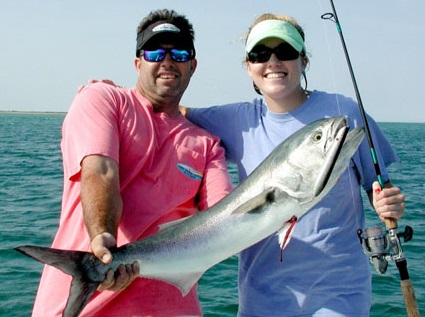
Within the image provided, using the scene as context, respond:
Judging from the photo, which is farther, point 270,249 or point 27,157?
point 27,157

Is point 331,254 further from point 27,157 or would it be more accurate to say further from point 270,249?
point 27,157

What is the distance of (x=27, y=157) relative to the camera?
27.2 m

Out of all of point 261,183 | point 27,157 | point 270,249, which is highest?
point 261,183

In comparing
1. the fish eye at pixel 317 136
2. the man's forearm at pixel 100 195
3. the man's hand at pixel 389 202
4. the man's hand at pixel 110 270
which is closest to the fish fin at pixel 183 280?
the man's hand at pixel 110 270

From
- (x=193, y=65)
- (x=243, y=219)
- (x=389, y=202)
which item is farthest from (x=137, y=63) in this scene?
(x=389, y=202)

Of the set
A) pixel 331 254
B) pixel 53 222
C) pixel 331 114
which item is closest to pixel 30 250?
pixel 331 254

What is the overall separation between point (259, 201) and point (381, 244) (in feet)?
3.69

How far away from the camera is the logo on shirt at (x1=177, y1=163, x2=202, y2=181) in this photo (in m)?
4.14

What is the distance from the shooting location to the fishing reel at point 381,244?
13.3 feet

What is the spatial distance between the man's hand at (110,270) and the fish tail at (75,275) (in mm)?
70

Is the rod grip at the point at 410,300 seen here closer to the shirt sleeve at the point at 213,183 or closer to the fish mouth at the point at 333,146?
the fish mouth at the point at 333,146

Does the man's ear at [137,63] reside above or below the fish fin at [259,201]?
above

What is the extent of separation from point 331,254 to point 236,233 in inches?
34.6

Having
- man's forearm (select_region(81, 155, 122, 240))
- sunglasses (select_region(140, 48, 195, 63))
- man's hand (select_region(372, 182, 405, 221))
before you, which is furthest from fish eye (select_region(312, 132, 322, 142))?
sunglasses (select_region(140, 48, 195, 63))
